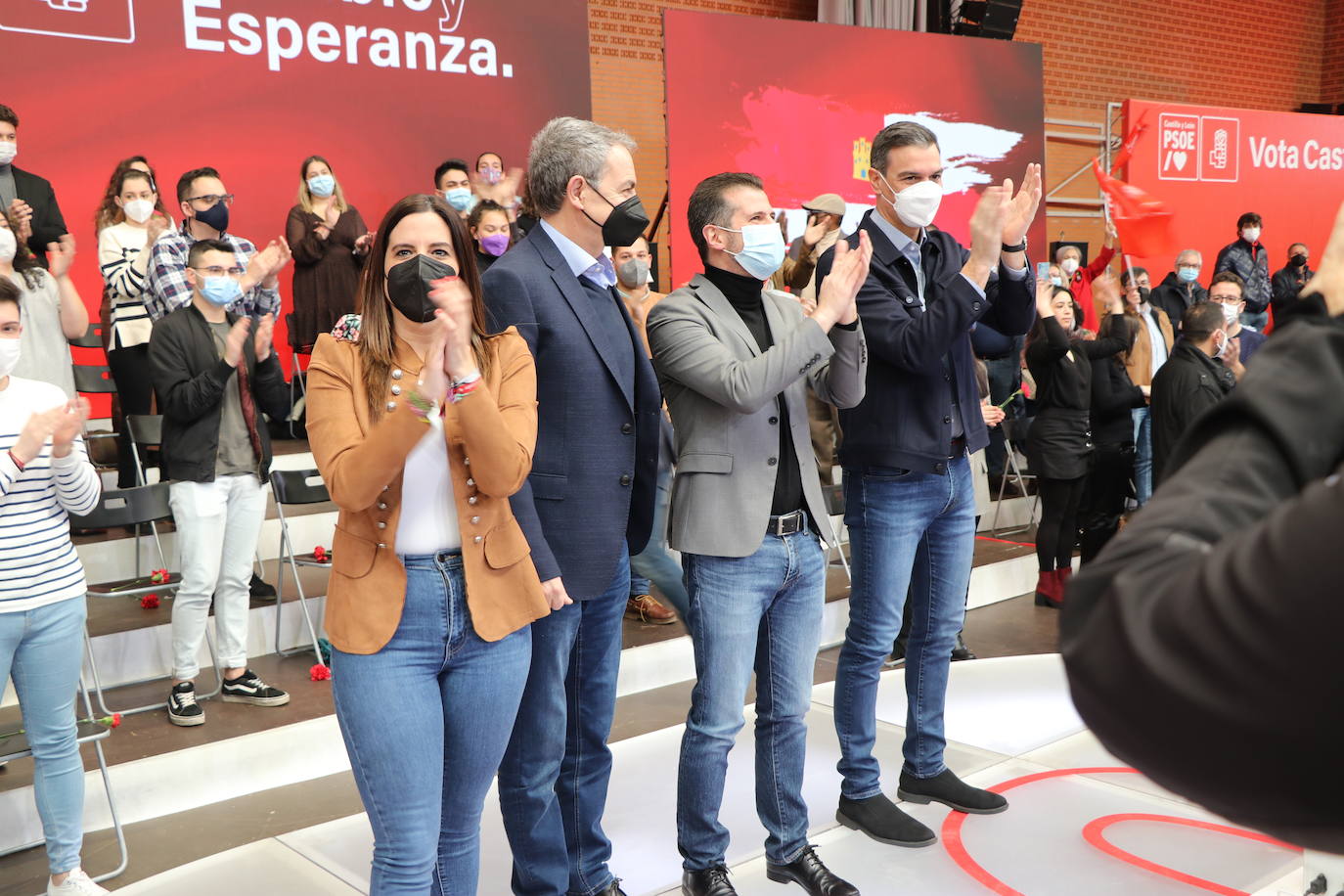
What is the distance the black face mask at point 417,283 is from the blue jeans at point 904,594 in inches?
59.3

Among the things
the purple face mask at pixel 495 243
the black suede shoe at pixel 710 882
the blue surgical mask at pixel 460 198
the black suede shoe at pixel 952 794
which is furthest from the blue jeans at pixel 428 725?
the blue surgical mask at pixel 460 198

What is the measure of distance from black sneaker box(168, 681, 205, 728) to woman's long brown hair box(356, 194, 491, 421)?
2.34m

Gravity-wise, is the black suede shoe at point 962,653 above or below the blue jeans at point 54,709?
below

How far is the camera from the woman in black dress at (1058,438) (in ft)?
20.3

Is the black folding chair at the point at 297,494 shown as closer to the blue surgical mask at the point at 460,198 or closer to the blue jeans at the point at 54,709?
the blue jeans at the point at 54,709

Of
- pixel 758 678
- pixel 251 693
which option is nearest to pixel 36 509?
pixel 251 693

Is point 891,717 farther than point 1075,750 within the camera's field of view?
Yes

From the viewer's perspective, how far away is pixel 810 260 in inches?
226

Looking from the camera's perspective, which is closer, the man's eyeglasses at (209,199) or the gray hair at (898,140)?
the gray hair at (898,140)

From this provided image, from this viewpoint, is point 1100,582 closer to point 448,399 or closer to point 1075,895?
point 448,399

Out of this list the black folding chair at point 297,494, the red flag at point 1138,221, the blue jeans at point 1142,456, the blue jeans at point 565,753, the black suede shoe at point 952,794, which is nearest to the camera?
the blue jeans at point 565,753

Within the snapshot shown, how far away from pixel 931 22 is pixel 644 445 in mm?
9811

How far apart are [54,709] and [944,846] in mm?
2385

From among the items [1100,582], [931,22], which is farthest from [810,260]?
[931,22]
